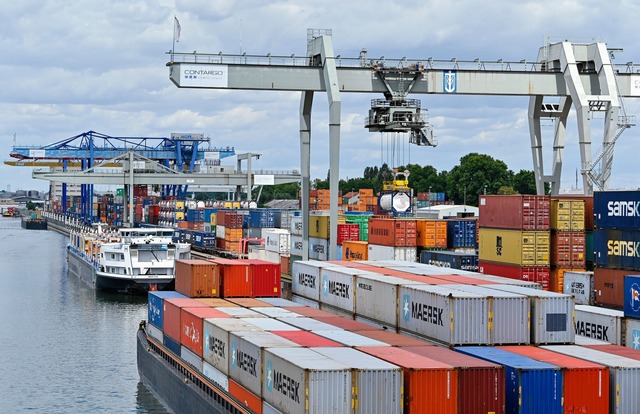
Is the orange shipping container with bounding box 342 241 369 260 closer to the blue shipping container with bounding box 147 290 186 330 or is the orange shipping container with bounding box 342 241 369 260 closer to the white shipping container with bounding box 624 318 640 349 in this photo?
the blue shipping container with bounding box 147 290 186 330

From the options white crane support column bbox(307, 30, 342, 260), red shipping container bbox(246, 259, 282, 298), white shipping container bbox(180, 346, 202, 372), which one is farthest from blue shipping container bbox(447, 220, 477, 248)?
white shipping container bbox(180, 346, 202, 372)

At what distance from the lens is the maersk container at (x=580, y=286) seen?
35.1m

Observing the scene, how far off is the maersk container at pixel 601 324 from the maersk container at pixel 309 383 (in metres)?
11.1

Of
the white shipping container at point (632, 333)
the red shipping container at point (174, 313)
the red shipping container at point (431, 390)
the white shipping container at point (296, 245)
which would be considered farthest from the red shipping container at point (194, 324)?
the white shipping container at point (296, 245)

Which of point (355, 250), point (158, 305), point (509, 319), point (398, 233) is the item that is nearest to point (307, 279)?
point (158, 305)

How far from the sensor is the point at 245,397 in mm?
26812

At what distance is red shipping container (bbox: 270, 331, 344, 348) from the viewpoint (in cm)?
2544

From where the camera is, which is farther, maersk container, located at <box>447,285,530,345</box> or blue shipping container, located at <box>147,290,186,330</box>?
blue shipping container, located at <box>147,290,186,330</box>

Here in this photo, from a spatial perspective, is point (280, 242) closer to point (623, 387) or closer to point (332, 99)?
point (332, 99)

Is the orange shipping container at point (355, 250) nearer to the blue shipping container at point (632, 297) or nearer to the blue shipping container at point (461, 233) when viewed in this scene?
the blue shipping container at point (461, 233)

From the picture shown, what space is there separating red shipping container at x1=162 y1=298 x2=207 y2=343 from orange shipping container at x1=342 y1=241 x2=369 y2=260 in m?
17.0

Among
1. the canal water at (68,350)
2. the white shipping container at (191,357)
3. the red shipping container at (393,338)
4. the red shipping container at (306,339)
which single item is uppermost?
the red shipping container at (306,339)

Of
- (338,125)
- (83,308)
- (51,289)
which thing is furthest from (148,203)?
(338,125)

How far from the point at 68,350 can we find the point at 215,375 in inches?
816
